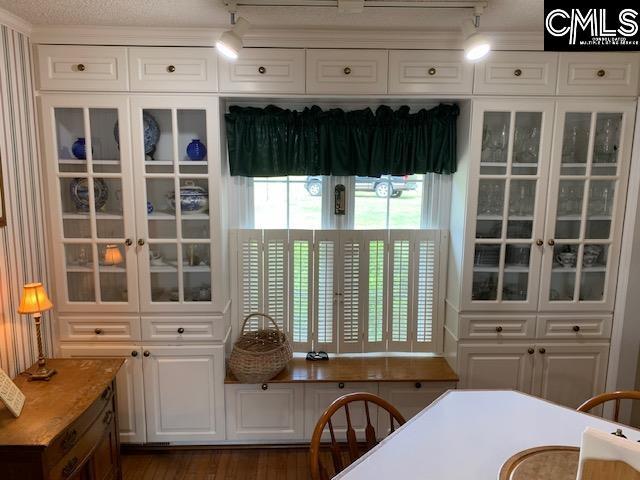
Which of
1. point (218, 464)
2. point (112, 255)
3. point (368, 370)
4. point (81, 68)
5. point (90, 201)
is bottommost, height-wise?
point (218, 464)

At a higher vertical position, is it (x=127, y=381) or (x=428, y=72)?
(x=428, y=72)

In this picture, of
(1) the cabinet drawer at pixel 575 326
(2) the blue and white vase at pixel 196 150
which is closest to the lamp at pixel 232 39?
(2) the blue and white vase at pixel 196 150

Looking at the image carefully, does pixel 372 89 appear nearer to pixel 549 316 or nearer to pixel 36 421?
pixel 549 316

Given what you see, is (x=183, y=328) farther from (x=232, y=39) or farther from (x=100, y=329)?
(x=232, y=39)

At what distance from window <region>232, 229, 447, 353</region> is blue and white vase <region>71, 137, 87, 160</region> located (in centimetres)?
99

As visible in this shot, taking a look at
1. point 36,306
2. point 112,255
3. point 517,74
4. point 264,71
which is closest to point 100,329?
point 112,255

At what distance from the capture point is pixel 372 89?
7.94 feet

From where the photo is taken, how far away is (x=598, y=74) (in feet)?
7.95

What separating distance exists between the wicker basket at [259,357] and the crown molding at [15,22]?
6.54 ft

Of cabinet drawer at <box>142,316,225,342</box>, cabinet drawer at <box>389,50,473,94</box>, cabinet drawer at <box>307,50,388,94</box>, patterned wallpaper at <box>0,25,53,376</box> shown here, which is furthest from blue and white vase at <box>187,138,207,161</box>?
cabinet drawer at <box>389,50,473,94</box>

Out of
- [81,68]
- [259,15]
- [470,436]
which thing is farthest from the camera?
[81,68]

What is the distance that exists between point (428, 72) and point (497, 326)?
1.59 m

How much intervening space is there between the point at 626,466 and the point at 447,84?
2064mm

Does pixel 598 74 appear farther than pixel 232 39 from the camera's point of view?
Yes
